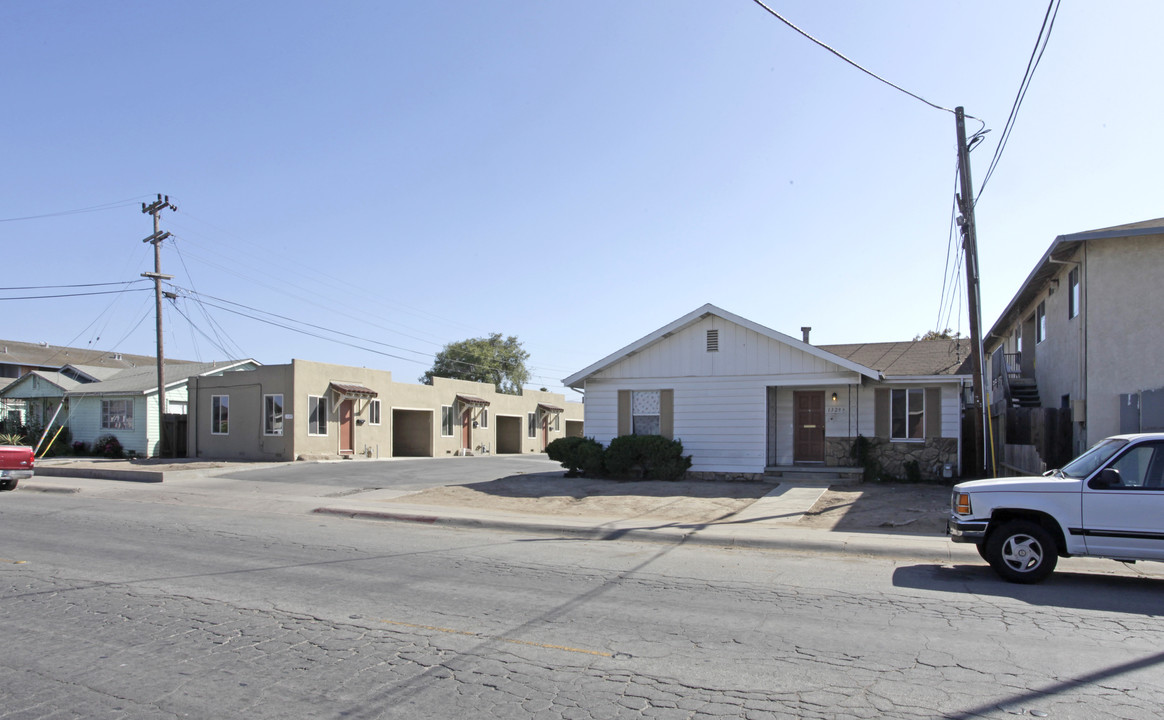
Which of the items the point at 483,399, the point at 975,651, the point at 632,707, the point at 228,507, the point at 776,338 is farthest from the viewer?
the point at 483,399

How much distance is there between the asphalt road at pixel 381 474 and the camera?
21.8 m

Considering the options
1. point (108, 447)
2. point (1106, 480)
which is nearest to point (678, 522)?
point (1106, 480)

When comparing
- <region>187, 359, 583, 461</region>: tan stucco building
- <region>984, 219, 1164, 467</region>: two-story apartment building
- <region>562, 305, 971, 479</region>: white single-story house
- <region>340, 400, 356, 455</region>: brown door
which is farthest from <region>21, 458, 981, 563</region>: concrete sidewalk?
<region>340, 400, 356, 455</region>: brown door

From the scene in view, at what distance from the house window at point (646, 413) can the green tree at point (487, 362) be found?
5264 centimetres

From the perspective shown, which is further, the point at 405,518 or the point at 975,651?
the point at 405,518

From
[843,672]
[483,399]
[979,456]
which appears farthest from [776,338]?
[483,399]

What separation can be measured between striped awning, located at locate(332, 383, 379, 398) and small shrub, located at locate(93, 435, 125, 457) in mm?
9911

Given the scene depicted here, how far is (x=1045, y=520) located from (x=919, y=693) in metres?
4.97

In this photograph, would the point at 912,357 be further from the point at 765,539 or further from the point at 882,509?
the point at 765,539

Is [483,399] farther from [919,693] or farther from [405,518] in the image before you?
[919,693]

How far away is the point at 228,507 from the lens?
16.9 metres

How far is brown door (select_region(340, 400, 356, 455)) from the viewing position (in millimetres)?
33219

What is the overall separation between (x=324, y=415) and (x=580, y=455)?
1465 centimetres

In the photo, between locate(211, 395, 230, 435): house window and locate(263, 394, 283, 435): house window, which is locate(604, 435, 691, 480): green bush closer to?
locate(263, 394, 283, 435): house window
